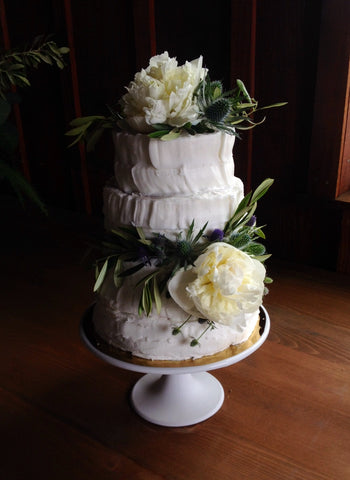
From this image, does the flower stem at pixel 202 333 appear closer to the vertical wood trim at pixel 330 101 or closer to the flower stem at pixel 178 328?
the flower stem at pixel 178 328

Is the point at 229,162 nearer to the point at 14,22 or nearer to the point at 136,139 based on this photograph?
the point at 136,139

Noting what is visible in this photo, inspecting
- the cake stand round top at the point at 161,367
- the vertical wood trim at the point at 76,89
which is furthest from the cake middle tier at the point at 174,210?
the vertical wood trim at the point at 76,89

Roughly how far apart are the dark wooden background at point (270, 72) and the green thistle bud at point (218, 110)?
691 millimetres

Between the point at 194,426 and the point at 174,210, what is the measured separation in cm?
46

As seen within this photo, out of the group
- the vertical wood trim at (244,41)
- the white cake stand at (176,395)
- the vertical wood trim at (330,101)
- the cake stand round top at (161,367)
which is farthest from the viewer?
the vertical wood trim at (244,41)

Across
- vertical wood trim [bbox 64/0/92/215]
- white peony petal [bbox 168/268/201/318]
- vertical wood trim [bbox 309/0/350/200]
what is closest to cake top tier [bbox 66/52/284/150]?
white peony petal [bbox 168/268/201/318]

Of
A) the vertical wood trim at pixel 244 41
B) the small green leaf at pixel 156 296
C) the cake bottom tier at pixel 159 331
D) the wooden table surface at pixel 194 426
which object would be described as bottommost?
the wooden table surface at pixel 194 426

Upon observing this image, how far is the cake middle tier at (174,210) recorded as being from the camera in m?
0.83

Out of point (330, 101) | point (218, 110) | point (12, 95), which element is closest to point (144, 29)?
point (12, 95)

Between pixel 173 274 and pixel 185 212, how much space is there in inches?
4.2

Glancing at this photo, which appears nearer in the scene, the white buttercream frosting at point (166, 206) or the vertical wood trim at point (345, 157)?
the white buttercream frosting at point (166, 206)

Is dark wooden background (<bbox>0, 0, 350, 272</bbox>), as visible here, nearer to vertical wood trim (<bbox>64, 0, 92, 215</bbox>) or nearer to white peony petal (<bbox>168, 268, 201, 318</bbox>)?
vertical wood trim (<bbox>64, 0, 92, 215</bbox>)

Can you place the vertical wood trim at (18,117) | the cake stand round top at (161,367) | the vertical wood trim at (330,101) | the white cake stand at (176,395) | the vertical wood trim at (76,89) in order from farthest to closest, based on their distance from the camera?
the vertical wood trim at (18,117) → the vertical wood trim at (76,89) → the vertical wood trim at (330,101) → the white cake stand at (176,395) → the cake stand round top at (161,367)

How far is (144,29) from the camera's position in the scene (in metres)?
1.68
